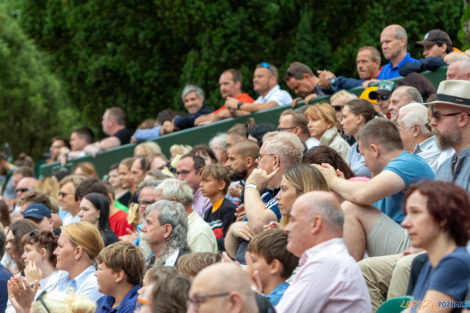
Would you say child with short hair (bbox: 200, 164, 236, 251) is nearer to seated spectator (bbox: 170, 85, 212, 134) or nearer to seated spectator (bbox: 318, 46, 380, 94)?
seated spectator (bbox: 318, 46, 380, 94)

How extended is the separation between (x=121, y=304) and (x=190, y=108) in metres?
7.75

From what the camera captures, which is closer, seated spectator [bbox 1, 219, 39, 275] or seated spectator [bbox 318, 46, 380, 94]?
seated spectator [bbox 1, 219, 39, 275]

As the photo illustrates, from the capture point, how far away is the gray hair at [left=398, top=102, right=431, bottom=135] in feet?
24.3

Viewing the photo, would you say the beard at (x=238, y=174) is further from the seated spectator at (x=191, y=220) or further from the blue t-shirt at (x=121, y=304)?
the blue t-shirt at (x=121, y=304)

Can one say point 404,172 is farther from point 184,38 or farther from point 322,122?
point 184,38

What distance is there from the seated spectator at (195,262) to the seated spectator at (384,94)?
14.4ft

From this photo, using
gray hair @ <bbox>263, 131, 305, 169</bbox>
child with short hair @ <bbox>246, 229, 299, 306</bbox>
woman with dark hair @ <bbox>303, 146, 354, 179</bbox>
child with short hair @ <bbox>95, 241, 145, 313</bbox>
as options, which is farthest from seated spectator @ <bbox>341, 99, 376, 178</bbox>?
child with short hair @ <bbox>246, 229, 299, 306</bbox>

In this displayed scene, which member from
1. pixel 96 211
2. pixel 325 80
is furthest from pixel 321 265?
pixel 325 80

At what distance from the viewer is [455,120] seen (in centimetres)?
618

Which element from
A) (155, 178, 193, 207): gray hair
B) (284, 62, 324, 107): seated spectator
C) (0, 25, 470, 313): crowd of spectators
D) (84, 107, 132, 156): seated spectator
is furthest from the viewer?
(84, 107, 132, 156): seated spectator

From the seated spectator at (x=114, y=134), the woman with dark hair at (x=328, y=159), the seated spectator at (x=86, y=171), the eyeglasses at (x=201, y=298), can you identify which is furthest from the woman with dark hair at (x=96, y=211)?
→ the seated spectator at (x=114, y=134)

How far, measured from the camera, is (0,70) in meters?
28.2

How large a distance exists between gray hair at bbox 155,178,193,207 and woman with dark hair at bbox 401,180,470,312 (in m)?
4.08

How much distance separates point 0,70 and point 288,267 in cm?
2440
